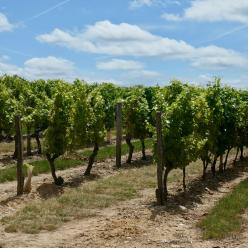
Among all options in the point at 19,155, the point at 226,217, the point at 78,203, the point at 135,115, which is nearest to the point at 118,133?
the point at 135,115

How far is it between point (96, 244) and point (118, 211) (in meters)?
3.60

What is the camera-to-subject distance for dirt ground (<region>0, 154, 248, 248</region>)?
12875 mm

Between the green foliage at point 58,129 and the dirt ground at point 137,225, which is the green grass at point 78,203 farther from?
the green foliage at point 58,129

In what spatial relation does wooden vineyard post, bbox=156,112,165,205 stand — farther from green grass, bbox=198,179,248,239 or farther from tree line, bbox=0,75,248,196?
green grass, bbox=198,179,248,239

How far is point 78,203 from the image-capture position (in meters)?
17.1

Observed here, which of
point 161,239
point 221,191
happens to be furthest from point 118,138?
point 161,239

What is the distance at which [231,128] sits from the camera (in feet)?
80.0

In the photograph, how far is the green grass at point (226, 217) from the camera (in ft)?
44.6

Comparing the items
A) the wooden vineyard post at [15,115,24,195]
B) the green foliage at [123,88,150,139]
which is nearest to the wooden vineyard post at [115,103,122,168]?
the green foliage at [123,88,150,139]

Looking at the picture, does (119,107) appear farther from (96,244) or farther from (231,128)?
(96,244)

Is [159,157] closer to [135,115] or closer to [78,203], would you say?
[78,203]

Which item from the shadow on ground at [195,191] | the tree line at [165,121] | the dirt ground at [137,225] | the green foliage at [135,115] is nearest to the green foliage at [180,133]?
the tree line at [165,121]

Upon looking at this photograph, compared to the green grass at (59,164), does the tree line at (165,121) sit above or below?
above

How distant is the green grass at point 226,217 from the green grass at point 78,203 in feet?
11.5
